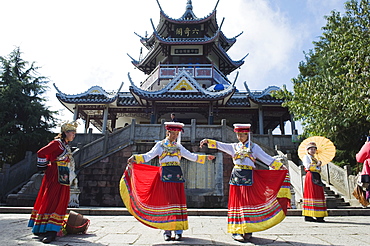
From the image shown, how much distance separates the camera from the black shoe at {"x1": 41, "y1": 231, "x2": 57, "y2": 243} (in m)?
3.30

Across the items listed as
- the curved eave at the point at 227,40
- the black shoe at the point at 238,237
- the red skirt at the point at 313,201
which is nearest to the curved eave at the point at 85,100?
the curved eave at the point at 227,40

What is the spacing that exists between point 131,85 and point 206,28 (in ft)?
31.5

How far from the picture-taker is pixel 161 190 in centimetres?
382

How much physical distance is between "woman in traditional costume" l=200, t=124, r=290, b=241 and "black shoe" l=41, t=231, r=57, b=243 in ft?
7.76

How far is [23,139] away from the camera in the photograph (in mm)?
11602

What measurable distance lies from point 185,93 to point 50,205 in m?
12.8

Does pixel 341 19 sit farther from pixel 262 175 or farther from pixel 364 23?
pixel 262 175

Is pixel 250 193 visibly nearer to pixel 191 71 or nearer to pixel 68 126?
pixel 68 126

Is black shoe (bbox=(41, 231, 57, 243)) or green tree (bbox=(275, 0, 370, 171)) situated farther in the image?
green tree (bbox=(275, 0, 370, 171))

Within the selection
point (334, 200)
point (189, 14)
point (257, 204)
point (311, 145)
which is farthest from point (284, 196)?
point (189, 14)

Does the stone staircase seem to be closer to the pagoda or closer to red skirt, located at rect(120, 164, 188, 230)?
Answer: red skirt, located at rect(120, 164, 188, 230)

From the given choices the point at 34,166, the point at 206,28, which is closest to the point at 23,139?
the point at 34,166

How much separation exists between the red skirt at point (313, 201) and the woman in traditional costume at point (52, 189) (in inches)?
197

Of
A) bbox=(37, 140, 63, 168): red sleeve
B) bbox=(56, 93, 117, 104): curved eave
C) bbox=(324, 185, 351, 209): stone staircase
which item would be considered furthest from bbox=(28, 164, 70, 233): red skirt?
bbox=(56, 93, 117, 104): curved eave
